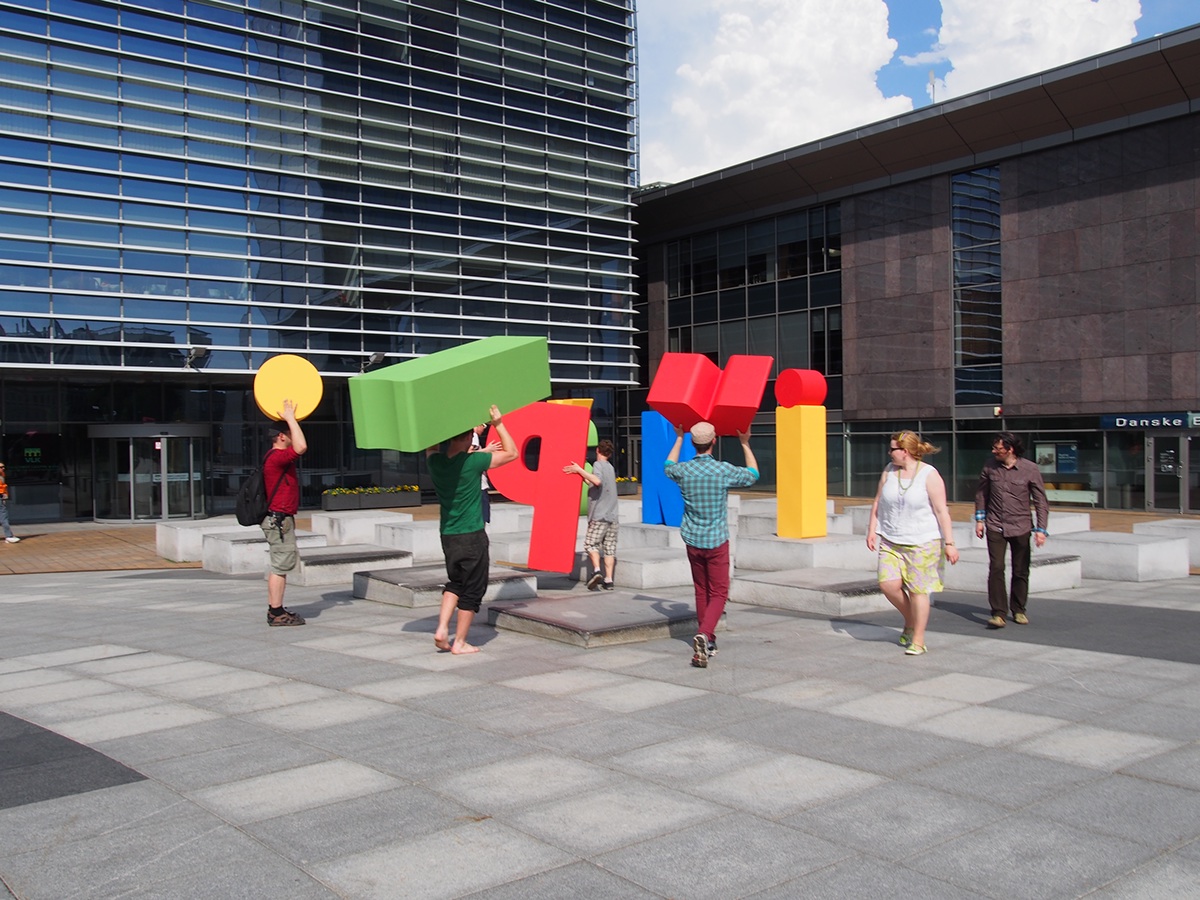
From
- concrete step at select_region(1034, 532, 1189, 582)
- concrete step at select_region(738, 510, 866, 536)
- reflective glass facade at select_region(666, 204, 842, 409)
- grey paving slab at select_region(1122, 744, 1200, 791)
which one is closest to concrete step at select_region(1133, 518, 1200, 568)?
concrete step at select_region(1034, 532, 1189, 582)

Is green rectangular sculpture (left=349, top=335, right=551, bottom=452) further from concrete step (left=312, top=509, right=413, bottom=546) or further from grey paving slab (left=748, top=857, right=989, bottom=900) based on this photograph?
concrete step (left=312, top=509, right=413, bottom=546)

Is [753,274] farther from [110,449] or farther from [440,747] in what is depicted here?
[440,747]

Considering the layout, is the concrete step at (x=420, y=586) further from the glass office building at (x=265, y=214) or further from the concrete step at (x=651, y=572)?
the glass office building at (x=265, y=214)

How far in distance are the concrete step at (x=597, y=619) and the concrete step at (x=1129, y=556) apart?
5.95 m

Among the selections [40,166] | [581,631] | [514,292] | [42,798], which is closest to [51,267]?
[40,166]

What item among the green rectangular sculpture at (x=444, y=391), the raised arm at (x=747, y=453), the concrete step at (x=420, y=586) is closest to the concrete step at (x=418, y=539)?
the concrete step at (x=420, y=586)

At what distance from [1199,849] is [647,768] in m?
2.37

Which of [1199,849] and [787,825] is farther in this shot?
[787,825]

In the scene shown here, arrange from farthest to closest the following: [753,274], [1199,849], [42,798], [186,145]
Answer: [753,274] → [186,145] → [42,798] → [1199,849]

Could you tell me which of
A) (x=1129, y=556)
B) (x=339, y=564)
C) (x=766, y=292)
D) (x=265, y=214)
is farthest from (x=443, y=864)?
(x=766, y=292)

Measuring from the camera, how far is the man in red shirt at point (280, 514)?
31.7 ft

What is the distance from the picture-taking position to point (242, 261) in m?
28.0

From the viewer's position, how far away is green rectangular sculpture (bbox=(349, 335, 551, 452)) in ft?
26.6

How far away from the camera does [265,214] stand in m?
28.2
